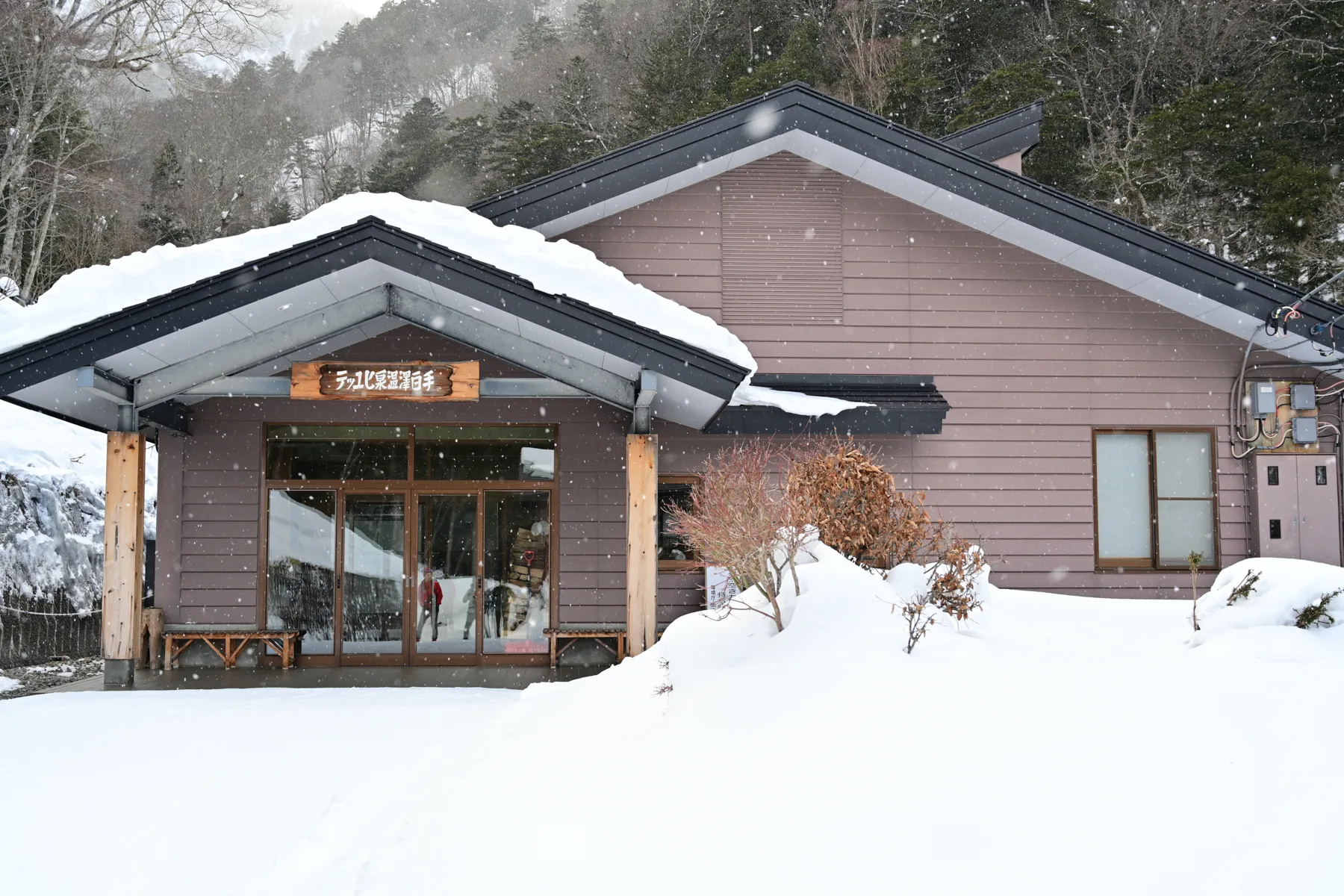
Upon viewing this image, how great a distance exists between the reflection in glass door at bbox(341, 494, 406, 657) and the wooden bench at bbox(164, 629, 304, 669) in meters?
0.59

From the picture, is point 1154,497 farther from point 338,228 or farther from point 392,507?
point 338,228

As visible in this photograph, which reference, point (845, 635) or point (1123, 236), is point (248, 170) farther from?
point (845, 635)

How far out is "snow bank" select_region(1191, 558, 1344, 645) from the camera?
16.6 ft

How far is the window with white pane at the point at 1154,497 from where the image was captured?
10.5m

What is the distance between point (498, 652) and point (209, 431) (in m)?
3.66

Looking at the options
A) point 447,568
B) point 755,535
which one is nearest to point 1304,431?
point 755,535

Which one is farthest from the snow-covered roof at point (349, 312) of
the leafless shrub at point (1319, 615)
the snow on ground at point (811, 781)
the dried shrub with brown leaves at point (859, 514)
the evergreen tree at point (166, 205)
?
the evergreen tree at point (166, 205)

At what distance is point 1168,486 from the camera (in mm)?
10594

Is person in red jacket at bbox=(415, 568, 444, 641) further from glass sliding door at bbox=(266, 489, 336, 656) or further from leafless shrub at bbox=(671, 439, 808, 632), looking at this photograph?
leafless shrub at bbox=(671, 439, 808, 632)

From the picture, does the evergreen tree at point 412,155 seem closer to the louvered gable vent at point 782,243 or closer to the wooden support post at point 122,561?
the louvered gable vent at point 782,243

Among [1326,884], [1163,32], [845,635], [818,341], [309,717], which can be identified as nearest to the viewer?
[1326,884]

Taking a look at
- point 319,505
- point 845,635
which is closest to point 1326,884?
point 845,635

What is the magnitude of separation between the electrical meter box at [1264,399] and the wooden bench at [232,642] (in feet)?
32.7

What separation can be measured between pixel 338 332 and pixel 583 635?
3699 mm
